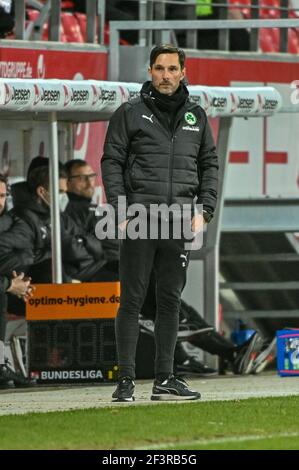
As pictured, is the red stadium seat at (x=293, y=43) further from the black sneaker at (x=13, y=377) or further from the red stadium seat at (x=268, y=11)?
the black sneaker at (x=13, y=377)

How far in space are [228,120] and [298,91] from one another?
254cm

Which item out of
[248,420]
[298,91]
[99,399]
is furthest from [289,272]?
[248,420]

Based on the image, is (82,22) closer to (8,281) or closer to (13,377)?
(8,281)

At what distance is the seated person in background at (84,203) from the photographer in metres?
13.5

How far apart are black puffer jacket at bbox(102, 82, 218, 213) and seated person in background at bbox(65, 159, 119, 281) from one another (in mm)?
3779

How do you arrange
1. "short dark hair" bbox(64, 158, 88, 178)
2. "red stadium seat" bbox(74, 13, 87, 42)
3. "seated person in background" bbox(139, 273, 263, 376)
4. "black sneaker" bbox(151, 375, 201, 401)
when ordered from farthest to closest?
"red stadium seat" bbox(74, 13, 87, 42) → "short dark hair" bbox(64, 158, 88, 178) → "seated person in background" bbox(139, 273, 263, 376) → "black sneaker" bbox(151, 375, 201, 401)

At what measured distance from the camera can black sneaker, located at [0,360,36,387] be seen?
11.9 m

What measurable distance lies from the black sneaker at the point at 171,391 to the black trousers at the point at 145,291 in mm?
68

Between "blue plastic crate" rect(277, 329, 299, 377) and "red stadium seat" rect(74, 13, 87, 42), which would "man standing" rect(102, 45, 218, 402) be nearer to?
"blue plastic crate" rect(277, 329, 299, 377)

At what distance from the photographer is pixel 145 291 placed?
9.69m

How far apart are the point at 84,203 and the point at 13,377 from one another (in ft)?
6.94

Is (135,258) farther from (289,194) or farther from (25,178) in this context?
(289,194)

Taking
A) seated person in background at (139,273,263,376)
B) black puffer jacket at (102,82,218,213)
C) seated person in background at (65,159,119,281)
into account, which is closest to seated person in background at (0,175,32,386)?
seated person in background at (65,159,119,281)

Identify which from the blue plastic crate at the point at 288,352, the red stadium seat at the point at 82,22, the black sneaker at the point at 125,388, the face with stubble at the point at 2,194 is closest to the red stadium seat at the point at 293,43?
the red stadium seat at the point at 82,22
